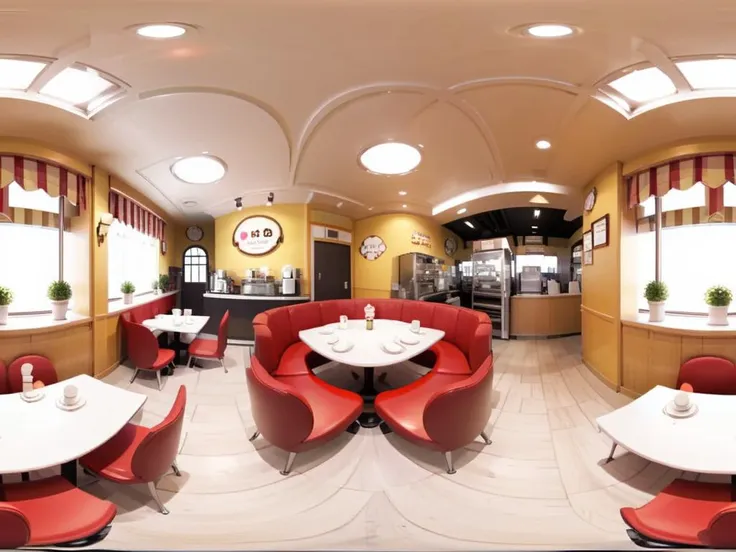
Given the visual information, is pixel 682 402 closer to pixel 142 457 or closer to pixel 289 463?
pixel 289 463

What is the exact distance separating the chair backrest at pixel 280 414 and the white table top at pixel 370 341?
60 centimetres

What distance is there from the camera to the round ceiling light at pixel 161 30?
28.2 inches

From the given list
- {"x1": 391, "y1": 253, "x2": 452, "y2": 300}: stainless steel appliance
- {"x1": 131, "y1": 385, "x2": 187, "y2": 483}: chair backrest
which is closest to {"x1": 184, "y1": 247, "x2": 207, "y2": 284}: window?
{"x1": 131, "y1": 385, "x2": 187, "y2": 483}: chair backrest

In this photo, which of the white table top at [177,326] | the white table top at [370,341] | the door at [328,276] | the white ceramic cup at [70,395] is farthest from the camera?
the door at [328,276]

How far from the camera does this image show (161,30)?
28.9 inches

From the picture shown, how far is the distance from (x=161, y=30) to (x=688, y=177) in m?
2.26

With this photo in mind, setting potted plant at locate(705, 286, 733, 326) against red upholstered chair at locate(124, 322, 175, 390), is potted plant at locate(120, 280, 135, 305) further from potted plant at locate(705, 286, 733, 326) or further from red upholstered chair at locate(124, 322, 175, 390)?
potted plant at locate(705, 286, 733, 326)

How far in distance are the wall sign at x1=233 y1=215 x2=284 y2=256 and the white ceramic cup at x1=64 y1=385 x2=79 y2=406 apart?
2.98ft

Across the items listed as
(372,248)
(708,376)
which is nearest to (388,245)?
(372,248)

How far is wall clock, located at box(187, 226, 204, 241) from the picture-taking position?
1.40 m

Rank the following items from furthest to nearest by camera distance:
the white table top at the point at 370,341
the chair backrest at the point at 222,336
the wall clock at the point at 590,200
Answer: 1. the white table top at the point at 370,341
2. the chair backrest at the point at 222,336
3. the wall clock at the point at 590,200

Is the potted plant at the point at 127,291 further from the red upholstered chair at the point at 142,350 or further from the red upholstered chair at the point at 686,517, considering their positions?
the red upholstered chair at the point at 686,517

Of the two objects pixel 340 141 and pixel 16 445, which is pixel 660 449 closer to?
pixel 340 141

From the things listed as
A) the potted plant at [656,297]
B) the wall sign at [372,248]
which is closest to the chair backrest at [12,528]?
the wall sign at [372,248]
